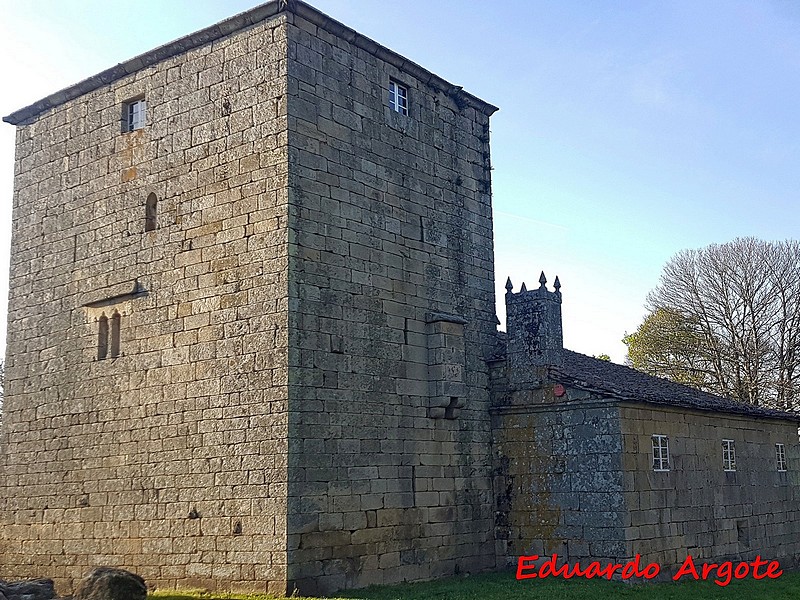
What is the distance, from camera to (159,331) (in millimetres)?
13453

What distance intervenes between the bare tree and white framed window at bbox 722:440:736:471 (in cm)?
1166

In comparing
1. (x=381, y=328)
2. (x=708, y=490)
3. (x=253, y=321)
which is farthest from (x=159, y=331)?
(x=708, y=490)

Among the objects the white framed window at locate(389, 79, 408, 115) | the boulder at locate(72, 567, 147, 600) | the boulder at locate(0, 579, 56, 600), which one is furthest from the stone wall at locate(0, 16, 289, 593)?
the white framed window at locate(389, 79, 408, 115)

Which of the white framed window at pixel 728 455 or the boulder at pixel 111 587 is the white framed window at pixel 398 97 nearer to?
the boulder at pixel 111 587

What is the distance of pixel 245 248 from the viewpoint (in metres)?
12.6

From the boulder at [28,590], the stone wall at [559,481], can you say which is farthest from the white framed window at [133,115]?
the stone wall at [559,481]

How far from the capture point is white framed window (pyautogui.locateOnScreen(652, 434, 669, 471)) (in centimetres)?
1425

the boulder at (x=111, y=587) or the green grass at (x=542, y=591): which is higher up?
the boulder at (x=111, y=587)

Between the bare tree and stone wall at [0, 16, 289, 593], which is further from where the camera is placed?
the bare tree

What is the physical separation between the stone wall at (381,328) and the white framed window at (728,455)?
4.74 m

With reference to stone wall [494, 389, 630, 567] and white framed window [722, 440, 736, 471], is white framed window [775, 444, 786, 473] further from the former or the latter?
stone wall [494, 389, 630, 567]

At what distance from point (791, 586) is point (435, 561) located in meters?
5.99

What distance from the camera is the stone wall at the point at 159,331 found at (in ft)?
39.7

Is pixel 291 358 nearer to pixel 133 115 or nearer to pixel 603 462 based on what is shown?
pixel 603 462
